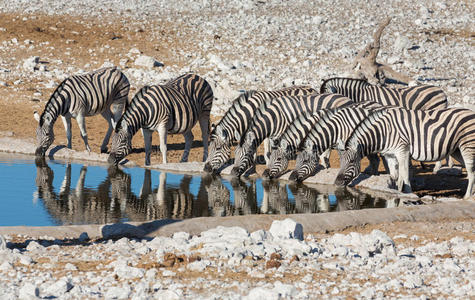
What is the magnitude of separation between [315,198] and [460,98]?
12.7m

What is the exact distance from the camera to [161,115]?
49.9 ft

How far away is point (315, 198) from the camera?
483 inches

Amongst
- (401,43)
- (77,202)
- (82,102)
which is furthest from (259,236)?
(401,43)

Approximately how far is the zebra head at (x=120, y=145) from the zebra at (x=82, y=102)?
54.4 inches

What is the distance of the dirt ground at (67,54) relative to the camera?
1800cm

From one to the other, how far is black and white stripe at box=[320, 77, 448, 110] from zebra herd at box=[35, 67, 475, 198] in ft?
0.07

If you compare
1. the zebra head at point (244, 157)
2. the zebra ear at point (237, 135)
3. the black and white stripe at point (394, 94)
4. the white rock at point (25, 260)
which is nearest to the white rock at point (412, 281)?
the white rock at point (25, 260)

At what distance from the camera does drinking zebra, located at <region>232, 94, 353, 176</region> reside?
A: 14.4m

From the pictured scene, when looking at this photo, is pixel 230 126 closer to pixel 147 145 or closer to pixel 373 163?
pixel 147 145

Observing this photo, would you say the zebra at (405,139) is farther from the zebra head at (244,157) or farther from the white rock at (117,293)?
the white rock at (117,293)

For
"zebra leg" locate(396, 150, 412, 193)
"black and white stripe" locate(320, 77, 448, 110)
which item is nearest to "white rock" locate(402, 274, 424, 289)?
"zebra leg" locate(396, 150, 412, 193)

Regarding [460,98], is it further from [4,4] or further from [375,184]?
[4,4]

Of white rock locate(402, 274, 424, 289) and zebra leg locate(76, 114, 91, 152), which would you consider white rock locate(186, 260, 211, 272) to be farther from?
zebra leg locate(76, 114, 91, 152)

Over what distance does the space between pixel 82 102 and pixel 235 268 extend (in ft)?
33.3
